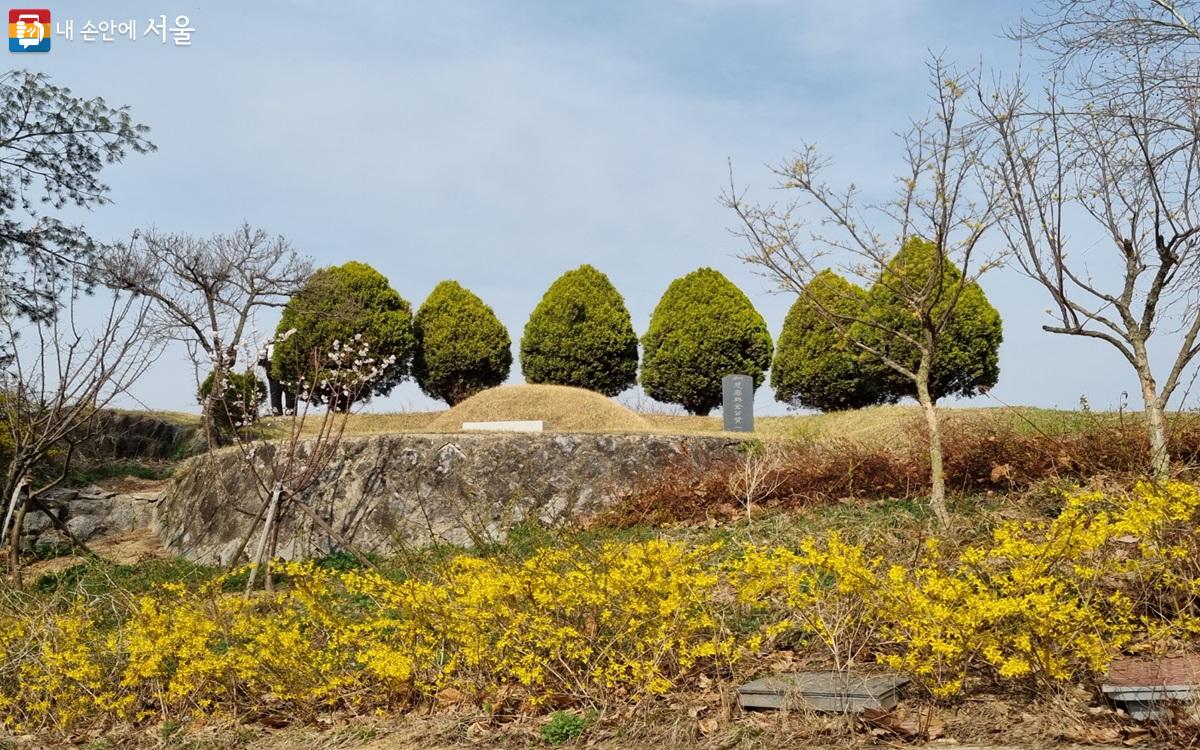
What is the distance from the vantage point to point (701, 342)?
2031 centimetres

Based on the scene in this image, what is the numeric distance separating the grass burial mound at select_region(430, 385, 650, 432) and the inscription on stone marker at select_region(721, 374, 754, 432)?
121 cm

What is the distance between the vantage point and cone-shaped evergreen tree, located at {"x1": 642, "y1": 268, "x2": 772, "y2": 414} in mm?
20312

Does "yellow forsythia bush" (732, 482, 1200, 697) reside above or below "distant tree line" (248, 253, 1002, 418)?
below

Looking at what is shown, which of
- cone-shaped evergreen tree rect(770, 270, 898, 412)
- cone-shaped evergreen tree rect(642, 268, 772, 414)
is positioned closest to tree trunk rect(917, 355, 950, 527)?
cone-shaped evergreen tree rect(770, 270, 898, 412)

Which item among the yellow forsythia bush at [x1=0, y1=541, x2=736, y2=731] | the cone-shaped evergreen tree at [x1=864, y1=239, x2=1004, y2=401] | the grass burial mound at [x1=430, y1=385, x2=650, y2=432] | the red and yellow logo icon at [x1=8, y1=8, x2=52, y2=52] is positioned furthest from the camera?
the cone-shaped evergreen tree at [x1=864, y1=239, x2=1004, y2=401]

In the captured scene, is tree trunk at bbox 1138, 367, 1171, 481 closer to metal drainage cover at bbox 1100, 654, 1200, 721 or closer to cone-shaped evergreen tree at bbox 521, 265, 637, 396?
metal drainage cover at bbox 1100, 654, 1200, 721

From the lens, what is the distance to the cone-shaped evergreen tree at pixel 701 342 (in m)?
20.3

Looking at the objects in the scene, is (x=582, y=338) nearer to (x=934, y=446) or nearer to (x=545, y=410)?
(x=545, y=410)

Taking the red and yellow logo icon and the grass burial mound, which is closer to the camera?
the red and yellow logo icon

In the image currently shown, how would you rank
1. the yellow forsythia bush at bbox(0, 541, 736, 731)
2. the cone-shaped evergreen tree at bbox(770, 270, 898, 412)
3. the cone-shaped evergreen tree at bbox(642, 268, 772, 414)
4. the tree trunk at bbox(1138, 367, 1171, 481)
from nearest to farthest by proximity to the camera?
the yellow forsythia bush at bbox(0, 541, 736, 731) < the tree trunk at bbox(1138, 367, 1171, 481) < the cone-shaped evergreen tree at bbox(770, 270, 898, 412) < the cone-shaped evergreen tree at bbox(642, 268, 772, 414)

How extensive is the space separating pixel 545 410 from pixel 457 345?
7.86 metres

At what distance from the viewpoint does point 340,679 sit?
15.2 ft

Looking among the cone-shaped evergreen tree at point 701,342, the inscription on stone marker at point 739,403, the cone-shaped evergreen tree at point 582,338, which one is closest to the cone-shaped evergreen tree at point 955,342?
the cone-shaped evergreen tree at point 701,342

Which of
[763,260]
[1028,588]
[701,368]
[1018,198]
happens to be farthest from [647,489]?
[701,368]
